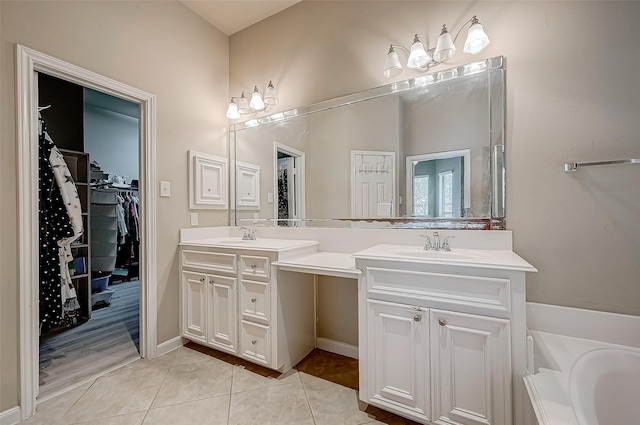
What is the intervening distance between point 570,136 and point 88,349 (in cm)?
358

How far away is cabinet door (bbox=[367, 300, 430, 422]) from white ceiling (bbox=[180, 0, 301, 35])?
2516mm

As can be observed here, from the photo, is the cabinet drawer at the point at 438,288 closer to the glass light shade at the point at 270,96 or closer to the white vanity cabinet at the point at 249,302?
the white vanity cabinet at the point at 249,302

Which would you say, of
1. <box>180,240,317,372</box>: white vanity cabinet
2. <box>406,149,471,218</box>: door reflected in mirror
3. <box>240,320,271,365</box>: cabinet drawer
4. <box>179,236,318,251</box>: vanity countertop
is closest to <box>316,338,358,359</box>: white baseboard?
<box>180,240,317,372</box>: white vanity cabinet

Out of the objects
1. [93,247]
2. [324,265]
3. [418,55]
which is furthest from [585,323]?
[93,247]

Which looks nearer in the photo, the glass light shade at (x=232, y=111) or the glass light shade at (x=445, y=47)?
the glass light shade at (x=445, y=47)

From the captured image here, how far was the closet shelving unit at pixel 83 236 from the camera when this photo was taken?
280cm

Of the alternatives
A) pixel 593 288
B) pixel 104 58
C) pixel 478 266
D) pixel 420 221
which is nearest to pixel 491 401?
pixel 478 266

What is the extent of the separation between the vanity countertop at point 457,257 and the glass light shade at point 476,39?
1173 mm

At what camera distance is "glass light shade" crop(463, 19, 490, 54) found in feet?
5.04

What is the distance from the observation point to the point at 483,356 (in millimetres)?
1192

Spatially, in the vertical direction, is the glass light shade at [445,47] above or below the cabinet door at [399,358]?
above

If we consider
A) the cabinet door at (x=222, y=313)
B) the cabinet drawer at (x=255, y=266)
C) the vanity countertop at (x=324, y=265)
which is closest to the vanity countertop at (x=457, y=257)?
the vanity countertop at (x=324, y=265)

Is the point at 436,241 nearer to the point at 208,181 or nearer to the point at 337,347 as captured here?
the point at 337,347

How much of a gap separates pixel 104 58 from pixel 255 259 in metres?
1.68
